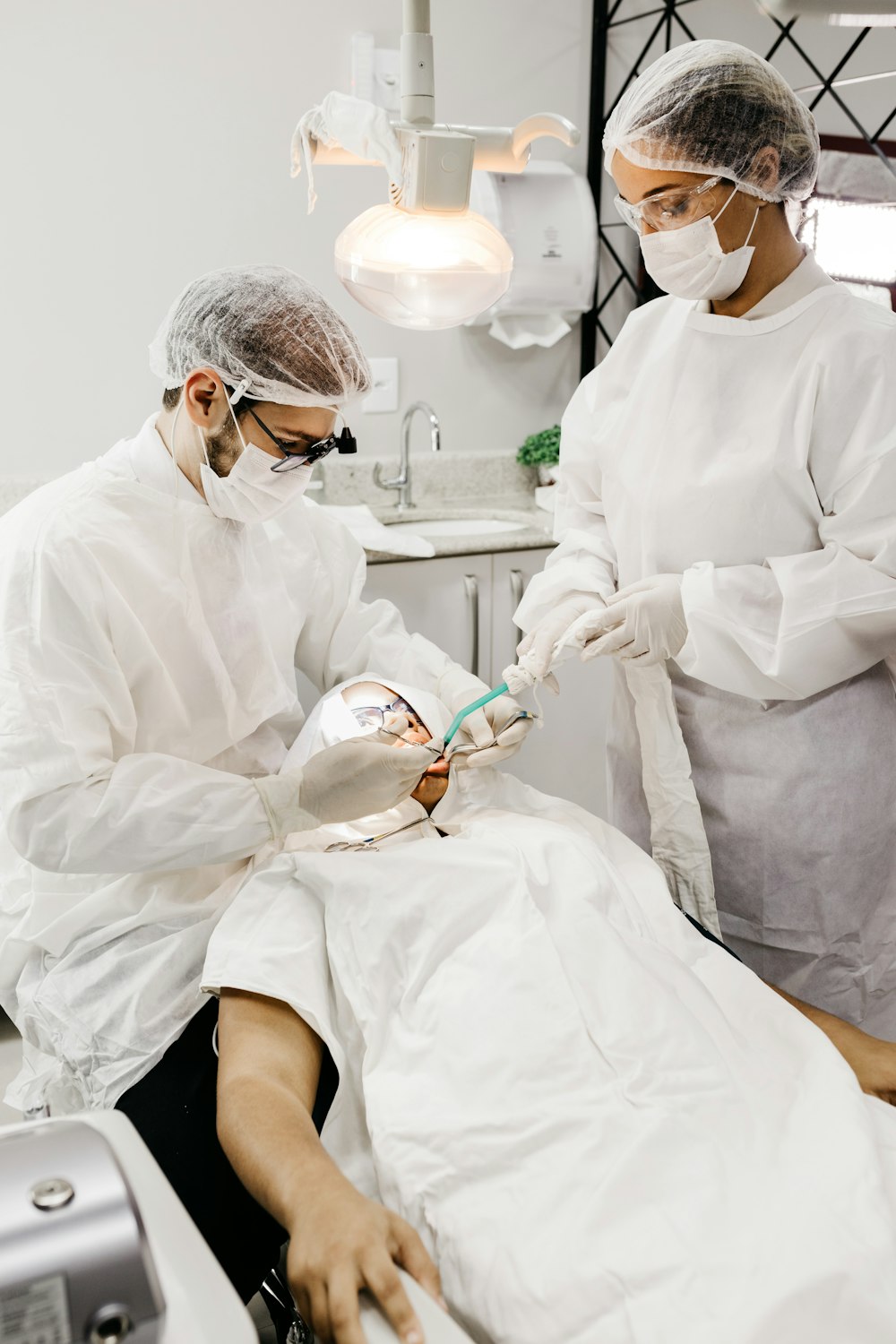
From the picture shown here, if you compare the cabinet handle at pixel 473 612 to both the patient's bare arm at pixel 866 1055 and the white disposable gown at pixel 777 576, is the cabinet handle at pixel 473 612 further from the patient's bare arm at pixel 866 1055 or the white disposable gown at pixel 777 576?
the patient's bare arm at pixel 866 1055

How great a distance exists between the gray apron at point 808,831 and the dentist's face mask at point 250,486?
70 cm

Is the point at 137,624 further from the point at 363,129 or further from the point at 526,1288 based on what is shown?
the point at 526,1288

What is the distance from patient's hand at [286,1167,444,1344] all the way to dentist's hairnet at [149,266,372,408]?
3.21 ft

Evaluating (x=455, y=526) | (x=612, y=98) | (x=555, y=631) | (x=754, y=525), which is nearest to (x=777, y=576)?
(x=754, y=525)

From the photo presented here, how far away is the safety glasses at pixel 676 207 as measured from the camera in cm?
146

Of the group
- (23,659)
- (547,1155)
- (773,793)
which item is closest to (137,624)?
(23,659)

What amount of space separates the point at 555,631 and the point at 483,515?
1613 millimetres

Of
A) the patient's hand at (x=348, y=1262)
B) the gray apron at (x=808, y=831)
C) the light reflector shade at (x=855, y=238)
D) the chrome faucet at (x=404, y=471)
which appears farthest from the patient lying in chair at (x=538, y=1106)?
the light reflector shade at (x=855, y=238)

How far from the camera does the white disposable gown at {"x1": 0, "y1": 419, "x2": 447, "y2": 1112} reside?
133 cm

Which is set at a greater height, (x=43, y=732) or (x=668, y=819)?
(x=43, y=732)

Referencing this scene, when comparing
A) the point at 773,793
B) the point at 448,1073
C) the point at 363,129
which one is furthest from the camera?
the point at 773,793

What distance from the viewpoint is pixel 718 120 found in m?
1.42

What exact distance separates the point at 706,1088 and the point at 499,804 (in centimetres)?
67

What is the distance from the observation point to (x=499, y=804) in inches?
66.9
